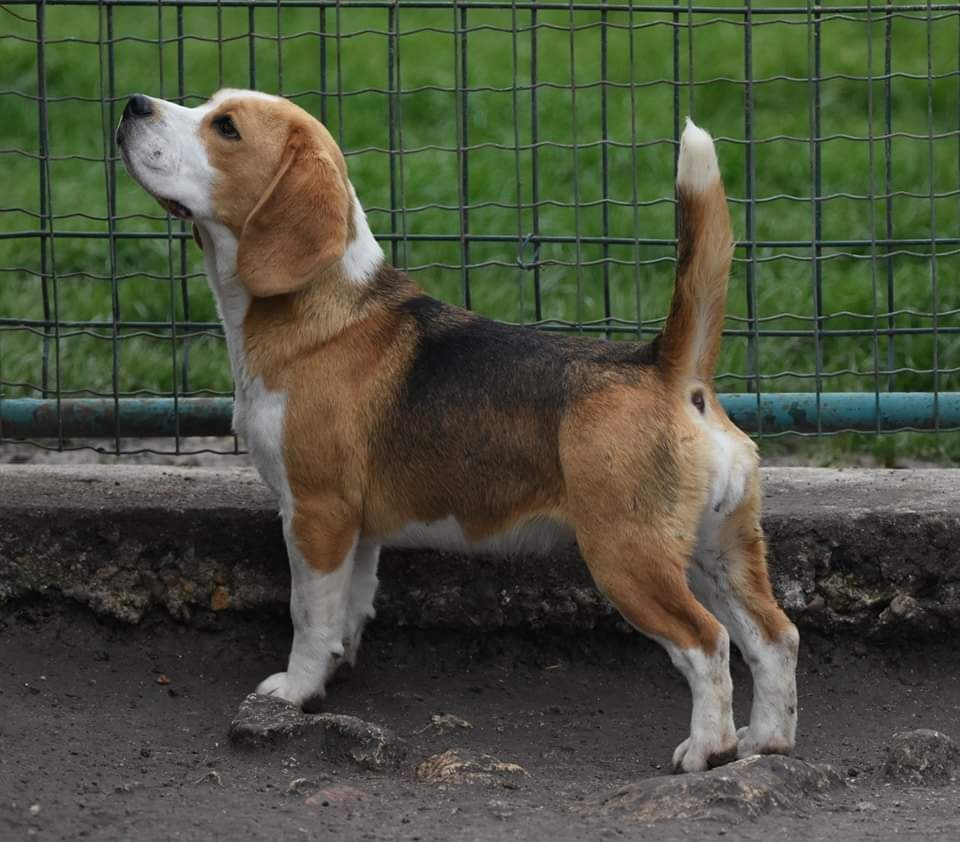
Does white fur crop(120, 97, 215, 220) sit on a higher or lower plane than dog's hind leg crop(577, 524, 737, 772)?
higher

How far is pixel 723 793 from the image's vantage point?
4.18 metres

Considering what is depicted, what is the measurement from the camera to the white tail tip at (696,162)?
175 inches

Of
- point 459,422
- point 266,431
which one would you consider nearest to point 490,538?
point 459,422

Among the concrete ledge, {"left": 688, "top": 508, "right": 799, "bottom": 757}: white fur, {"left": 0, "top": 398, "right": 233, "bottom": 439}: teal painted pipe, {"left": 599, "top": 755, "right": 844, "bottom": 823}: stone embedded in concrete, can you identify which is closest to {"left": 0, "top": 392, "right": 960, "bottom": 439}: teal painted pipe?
{"left": 0, "top": 398, "right": 233, "bottom": 439}: teal painted pipe

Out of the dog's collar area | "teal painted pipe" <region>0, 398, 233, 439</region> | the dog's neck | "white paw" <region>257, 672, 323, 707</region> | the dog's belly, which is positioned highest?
the dog's neck

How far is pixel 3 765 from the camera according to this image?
4.54 m

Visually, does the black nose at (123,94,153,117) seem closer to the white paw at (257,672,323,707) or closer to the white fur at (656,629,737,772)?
the white paw at (257,672,323,707)

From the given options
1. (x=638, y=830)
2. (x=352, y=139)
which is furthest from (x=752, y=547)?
(x=352, y=139)

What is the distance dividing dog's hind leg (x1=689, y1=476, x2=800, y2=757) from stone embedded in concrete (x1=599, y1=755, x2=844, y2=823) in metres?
0.30

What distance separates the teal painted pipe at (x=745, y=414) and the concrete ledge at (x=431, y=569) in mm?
305

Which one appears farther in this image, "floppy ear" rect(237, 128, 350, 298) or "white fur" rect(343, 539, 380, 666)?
"white fur" rect(343, 539, 380, 666)

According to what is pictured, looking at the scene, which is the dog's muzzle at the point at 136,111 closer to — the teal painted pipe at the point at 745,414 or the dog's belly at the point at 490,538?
the teal painted pipe at the point at 745,414

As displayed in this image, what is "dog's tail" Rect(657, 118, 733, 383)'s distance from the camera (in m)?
4.46

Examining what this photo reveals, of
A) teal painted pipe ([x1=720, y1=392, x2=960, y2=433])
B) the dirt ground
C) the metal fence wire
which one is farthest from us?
teal painted pipe ([x1=720, y1=392, x2=960, y2=433])
